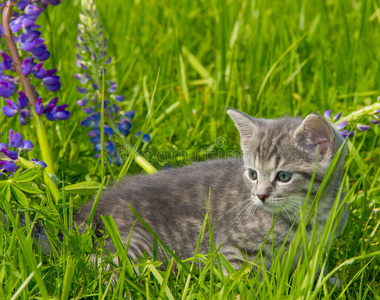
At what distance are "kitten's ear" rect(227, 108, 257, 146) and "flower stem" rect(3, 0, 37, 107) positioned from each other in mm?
1232

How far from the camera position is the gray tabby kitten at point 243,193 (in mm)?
2473

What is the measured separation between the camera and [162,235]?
9.24 feet

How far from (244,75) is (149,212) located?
214 cm

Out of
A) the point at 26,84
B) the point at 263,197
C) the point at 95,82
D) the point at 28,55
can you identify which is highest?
the point at 28,55

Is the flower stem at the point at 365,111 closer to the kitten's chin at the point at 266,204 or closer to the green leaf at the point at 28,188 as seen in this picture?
the kitten's chin at the point at 266,204

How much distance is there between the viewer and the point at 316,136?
243 cm

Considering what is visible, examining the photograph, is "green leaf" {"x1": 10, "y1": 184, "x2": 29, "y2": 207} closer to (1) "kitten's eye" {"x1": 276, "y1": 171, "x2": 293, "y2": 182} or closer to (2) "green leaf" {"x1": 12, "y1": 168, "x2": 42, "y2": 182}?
(2) "green leaf" {"x1": 12, "y1": 168, "x2": 42, "y2": 182}

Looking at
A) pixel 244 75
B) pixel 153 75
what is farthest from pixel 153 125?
pixel 244 75

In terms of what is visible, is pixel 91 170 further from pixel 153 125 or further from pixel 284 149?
pixel 284 149

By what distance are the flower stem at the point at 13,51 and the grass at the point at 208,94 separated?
448mm

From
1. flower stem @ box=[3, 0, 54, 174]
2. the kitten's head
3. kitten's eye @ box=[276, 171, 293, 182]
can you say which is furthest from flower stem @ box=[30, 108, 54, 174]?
kitten's eye @ box=[276, 171, 293, 182]

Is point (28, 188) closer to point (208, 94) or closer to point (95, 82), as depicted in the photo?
point (95, 82)

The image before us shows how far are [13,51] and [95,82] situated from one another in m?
0.60

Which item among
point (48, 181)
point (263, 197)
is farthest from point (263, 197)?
point (48, 181)
